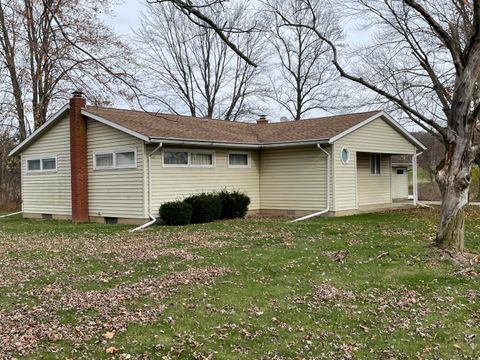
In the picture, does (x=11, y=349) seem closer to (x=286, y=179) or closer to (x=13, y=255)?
(x=13, y=255)

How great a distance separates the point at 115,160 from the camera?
15938mm

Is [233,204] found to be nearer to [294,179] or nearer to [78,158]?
[294,179]

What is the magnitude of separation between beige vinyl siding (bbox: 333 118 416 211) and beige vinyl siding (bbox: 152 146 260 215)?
338 cm

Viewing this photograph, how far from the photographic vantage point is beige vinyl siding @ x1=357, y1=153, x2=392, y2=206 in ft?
67.2

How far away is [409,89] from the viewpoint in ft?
88.6

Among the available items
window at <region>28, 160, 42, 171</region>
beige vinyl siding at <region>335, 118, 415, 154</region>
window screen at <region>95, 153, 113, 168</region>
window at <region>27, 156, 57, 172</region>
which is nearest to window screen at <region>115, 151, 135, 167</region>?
window screen at <region>95, 153, 113, 168</region>

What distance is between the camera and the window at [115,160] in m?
15.4

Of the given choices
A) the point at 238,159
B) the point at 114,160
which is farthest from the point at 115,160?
the point at 238,159

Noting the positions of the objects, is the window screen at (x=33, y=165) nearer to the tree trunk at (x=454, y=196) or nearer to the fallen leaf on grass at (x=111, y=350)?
the tree trunk at (x=454, y=196)

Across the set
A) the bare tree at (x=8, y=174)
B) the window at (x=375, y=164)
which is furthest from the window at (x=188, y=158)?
the bare tree at (x=8, y=174)

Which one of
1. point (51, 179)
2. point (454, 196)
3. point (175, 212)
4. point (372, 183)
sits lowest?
point (175, 212)

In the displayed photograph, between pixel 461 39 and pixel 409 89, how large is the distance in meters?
5.79

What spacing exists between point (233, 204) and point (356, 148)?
5.12 m

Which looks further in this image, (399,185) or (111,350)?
(399,185)
